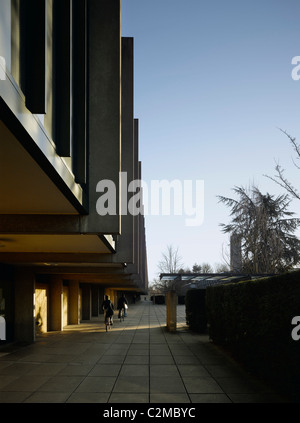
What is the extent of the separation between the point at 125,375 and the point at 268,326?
143 inches

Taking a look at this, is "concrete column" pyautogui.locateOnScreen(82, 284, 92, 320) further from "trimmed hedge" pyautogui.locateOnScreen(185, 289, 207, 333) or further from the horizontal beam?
the horizontal beam

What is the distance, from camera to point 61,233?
899cm

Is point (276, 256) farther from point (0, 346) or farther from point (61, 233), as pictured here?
point (61, 233)

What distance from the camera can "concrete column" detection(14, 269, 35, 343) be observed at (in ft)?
54.6

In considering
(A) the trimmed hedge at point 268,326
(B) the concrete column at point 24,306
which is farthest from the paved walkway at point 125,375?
(B) the concrete column at point 24,306

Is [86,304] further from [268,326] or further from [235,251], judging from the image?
[268,326]

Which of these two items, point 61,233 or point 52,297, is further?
point 52,297

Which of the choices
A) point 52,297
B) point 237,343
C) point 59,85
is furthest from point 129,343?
point 59,85

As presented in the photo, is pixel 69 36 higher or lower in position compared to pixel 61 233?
higher

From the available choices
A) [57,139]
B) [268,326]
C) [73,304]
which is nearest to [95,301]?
[73,304]

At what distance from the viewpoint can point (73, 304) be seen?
25.6 meters

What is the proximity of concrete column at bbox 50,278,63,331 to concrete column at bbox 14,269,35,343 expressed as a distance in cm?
469

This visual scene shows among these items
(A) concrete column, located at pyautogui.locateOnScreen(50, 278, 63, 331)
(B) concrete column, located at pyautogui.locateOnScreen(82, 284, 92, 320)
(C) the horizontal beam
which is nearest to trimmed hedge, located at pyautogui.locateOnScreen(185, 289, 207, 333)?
(C) the horizontal beam

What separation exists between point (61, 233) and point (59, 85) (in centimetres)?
361
